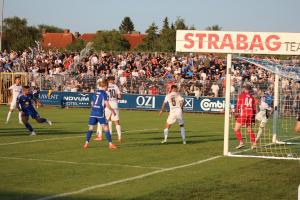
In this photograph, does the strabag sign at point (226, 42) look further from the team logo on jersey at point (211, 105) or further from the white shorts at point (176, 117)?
the team logo on jersey at point (211, 105)

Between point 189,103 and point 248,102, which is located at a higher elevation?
point 248,102

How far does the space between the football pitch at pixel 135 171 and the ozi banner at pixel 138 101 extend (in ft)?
61.3

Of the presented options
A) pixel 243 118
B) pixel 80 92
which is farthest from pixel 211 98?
pixel 243 118

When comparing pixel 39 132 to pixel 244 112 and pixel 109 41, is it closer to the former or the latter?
pixel 244 112

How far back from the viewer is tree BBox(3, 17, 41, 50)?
109 m

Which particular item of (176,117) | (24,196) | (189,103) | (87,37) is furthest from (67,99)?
(87,37)

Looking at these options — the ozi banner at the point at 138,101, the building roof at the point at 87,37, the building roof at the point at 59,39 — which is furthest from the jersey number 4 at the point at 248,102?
the building roof at the point at 87,37

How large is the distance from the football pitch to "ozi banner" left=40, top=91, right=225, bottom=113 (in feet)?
61.3

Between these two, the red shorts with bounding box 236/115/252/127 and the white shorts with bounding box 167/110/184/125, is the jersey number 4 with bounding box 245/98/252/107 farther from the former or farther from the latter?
the white shorts with bounding box 167/110/184/125

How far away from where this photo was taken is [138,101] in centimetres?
4088

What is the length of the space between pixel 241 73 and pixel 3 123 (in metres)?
16.4

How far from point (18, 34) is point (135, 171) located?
103 m

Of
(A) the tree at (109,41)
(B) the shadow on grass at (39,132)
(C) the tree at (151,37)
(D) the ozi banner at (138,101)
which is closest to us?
(B) the shadow on grass at (39,132)

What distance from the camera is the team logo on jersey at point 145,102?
40.5 metres
